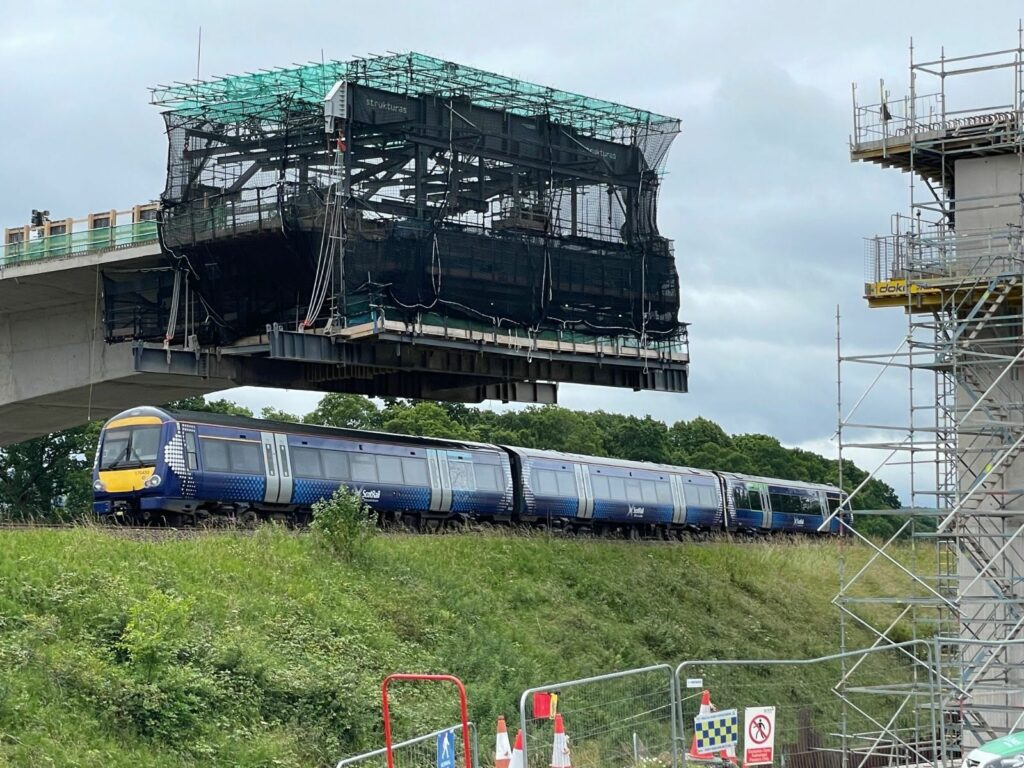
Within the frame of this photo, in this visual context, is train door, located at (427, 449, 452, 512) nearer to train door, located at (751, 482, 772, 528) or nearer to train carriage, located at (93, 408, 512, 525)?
A: train carriage, located at (93, 408, 512, 525)

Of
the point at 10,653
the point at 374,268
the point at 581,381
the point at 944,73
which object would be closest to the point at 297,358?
the point at 374,268

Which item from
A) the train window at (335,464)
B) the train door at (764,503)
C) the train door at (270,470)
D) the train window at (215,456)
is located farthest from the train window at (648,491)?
the train window at (215,456)

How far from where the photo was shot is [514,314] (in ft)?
143

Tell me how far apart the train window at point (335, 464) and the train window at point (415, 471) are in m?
2.11

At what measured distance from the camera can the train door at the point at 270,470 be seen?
118 ft

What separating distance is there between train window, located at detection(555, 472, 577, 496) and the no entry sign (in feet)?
81.9

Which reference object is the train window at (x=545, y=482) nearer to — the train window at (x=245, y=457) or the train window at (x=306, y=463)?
the train window at (x=306, y=463)

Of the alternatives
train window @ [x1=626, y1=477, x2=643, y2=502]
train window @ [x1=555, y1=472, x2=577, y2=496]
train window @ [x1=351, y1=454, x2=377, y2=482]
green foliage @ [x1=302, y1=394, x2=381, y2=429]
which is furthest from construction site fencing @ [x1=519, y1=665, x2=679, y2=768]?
green foliage @ [x1=302, y1=394, x2=381, y2=429]

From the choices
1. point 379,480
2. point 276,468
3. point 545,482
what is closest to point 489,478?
point 545,482

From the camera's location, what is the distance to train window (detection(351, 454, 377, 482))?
38.4m

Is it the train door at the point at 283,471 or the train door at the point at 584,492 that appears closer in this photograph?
the train door at the point at 283,471

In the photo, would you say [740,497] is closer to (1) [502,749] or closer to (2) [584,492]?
(2) [584,492]

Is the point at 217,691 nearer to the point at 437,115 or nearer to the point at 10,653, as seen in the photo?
the point at 10,653

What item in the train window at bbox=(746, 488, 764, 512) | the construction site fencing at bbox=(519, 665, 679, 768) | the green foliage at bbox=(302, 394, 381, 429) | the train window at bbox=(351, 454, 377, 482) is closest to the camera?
the construction site fencing at bbox=(519, 665, 679, 768)
